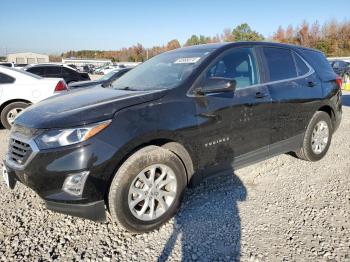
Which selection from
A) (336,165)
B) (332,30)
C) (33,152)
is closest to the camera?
(33,152)

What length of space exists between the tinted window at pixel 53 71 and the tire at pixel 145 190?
11.3 metres

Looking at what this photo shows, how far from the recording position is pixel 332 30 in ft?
206

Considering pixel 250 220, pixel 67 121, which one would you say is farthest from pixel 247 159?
pixel 67 121

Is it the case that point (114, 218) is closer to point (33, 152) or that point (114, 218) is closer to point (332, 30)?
point (33, 152)

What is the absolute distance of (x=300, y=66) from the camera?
4176 millimetres

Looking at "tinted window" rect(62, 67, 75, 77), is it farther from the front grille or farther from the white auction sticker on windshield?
the front grille

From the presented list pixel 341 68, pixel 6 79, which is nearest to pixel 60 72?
pixel 6 79

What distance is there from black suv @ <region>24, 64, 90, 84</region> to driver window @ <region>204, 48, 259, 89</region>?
32.8 feet

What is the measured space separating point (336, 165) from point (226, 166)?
2089mm

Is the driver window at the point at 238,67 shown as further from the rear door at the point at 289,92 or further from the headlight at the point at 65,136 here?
the headlight at the point at 65,136

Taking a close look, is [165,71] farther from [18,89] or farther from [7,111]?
[7,111]

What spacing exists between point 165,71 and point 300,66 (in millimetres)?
1949

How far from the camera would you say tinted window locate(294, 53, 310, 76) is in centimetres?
413

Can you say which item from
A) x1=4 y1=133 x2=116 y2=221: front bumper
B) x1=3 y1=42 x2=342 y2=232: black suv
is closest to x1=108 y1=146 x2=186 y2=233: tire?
x1=3 y1=42 x2=342 y2=232: black suv
